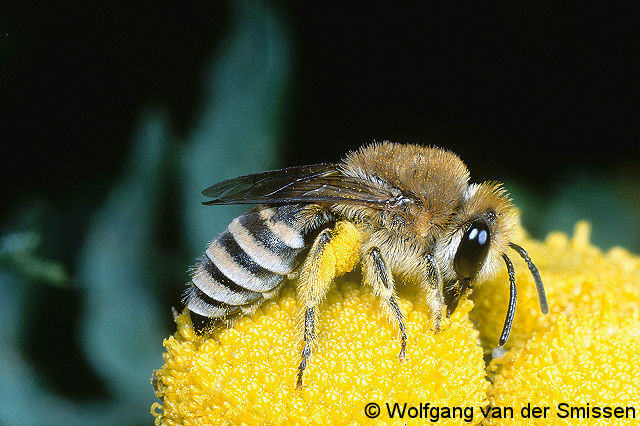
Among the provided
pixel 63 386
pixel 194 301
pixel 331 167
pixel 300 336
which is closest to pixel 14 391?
pixel 63 386

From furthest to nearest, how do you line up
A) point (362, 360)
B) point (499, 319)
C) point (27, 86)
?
point (27, 86)
point (499, 319)
point (362, 360)

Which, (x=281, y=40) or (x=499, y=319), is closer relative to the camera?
(x=499, y=319)

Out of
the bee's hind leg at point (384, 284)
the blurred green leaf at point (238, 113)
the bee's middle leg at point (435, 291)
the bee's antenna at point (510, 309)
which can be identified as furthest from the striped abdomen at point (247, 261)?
the blurred green leaf at point (238, 113)

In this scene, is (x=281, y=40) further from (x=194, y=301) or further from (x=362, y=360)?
(x=362, y=360)

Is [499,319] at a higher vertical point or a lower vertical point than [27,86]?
lower

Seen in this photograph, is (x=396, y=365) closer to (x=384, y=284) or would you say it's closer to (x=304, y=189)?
(x=384, y=284)

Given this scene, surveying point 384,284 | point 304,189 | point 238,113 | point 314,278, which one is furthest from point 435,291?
point 238,113
